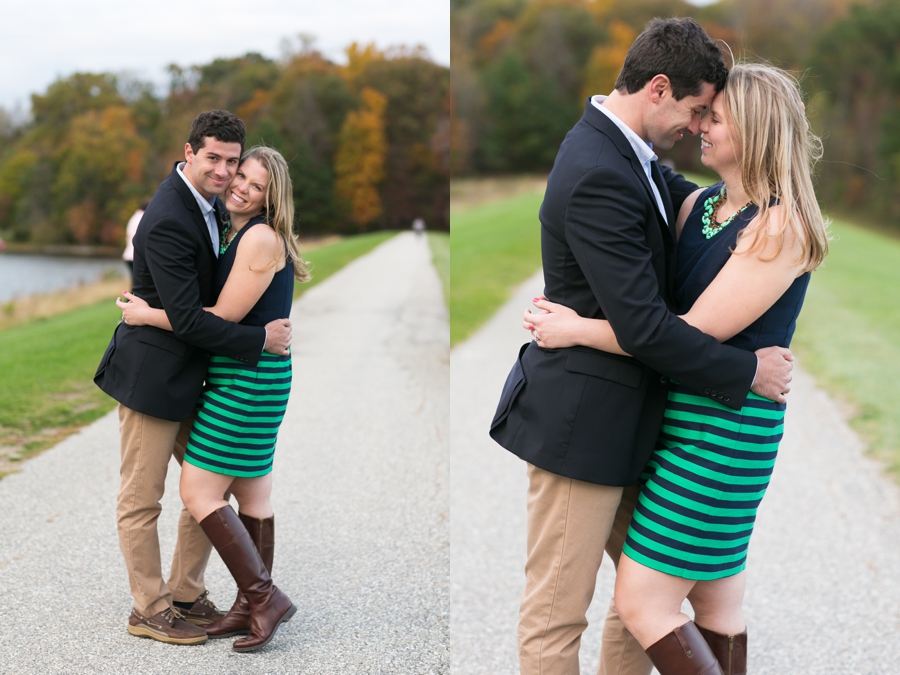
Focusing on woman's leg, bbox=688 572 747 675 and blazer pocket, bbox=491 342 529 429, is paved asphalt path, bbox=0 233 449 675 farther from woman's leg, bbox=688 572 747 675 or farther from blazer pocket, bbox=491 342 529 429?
blazer pocket, bbox=491 342 529 429

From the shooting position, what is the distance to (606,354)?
7.48 ft

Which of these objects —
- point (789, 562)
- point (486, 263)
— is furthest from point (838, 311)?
point (789, 562)

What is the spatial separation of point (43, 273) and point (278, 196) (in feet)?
95.9

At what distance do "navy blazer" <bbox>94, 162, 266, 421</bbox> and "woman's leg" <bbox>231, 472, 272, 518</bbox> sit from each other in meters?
0.43

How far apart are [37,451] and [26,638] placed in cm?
319

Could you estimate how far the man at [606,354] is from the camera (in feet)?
6.96

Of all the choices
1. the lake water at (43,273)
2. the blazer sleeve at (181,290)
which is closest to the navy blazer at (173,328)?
the blazer sleeve at (181,290)

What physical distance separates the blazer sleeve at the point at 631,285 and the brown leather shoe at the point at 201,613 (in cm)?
232

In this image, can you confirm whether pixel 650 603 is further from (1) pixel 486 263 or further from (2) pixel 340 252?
(2) pixel 340 252

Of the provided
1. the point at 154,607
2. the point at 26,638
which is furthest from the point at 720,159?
the point at 26,638

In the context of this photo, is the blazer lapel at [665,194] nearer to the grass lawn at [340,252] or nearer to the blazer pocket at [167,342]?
the blazer pocket at [167,342]

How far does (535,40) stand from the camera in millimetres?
68188

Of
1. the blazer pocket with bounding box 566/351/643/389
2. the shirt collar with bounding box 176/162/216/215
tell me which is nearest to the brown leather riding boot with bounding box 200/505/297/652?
the shirt collar with bounding box 176/162/216/215

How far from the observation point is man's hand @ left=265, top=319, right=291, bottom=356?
3.18 metres
